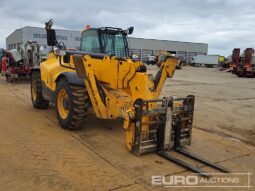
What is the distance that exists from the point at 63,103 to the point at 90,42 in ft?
5.29

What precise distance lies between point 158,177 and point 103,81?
242cm

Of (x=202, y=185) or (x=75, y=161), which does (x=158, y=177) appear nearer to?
(x=202, y=185)

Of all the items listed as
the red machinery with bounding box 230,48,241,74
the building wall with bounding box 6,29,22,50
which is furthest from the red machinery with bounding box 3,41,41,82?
the building wall with bounding box 6,29,22,50

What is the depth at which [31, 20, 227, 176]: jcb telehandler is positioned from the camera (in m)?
4.70

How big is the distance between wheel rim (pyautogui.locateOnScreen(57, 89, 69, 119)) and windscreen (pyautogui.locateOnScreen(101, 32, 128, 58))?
4.33 ft

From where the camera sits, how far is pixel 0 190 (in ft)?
11.4

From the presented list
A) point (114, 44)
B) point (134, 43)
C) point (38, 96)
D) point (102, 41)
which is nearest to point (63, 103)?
point (102, 41)

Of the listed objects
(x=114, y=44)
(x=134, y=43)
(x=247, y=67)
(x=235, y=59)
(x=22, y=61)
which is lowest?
(x=247, y=67)

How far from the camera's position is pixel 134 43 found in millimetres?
67688

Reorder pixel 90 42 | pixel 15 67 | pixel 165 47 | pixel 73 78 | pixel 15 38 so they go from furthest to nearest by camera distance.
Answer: pixel 165 47 < pixel 15 38 < pixel 15 67 < pixel 90 42 < pixel 73 78

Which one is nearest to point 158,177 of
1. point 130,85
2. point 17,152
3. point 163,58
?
point 130,85

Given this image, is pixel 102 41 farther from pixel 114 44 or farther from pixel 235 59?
pixel 235 59

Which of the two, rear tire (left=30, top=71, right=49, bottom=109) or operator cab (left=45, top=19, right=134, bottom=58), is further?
rear tire (left=30, top=71, right=49, bottom=109)

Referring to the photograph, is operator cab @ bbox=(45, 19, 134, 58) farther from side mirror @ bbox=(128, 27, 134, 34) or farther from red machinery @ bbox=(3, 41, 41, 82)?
red machinery @ bbox=(3, 41, 41, 82)
